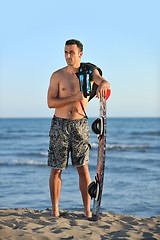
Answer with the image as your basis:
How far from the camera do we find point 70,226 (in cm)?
495

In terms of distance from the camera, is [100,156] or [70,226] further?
[100,156]

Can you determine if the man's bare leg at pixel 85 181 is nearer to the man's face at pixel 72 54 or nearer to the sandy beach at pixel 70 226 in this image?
the sandy beach at pixel 70 226

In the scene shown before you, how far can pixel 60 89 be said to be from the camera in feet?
17.6

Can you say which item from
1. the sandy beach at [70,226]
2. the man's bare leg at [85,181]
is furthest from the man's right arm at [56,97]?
the sandy beach at [70,226]

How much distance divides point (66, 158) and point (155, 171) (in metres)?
6.82

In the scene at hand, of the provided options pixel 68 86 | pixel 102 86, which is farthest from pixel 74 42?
pixel 102 86

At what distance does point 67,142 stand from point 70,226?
924mm

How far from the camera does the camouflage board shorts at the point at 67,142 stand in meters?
5.31

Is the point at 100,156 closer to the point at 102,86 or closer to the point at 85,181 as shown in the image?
the point at 85,181

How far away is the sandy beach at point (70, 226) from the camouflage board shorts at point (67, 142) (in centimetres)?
62

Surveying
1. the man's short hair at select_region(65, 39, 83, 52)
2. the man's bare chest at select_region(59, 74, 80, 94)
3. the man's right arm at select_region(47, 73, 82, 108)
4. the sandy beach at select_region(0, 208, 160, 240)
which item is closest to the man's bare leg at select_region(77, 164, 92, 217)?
the sandy beach at select_region(0, 208, 160, 240)

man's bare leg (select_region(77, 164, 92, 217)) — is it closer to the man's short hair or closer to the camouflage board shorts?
the camouflage board shorts

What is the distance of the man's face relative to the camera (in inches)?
208

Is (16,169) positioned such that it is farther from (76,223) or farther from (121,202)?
(76,223)
